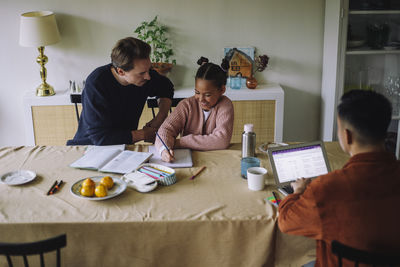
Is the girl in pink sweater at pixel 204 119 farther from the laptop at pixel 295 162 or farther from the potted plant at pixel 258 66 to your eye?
the potted plant at pixel 258 66

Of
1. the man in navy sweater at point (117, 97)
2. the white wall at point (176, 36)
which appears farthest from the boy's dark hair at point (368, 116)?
the white wall at point (176, 36)

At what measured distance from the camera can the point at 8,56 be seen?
140 inches

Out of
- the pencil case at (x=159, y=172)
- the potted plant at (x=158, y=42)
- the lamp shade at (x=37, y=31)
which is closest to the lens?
the pencil case at (x=159, y=172)

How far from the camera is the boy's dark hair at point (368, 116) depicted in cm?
123

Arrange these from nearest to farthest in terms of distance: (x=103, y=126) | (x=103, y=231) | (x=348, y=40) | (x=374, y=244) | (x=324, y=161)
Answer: (x=374, y=244) → (x=103, y=231) → (x=324, y=161) → (x=103, y=126) → (x=348, y=40)

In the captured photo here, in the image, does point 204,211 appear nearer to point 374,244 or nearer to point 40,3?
point 374,244

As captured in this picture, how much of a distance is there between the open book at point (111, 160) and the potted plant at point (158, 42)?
1.51m

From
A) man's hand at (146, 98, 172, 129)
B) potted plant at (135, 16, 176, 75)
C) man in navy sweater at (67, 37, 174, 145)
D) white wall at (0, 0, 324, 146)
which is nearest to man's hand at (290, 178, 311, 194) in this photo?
man in navy sweater at (67, 37, 174, 145)

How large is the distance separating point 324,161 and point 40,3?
9.19 feet

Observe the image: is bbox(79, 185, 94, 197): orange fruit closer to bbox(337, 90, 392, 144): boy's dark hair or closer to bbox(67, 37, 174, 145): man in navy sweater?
bbox(67, 37, 174, 145): man in navy sweater

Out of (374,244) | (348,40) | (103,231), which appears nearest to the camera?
(374,244)

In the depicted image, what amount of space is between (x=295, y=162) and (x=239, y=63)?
2073mm

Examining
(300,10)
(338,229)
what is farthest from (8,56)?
(338,229)

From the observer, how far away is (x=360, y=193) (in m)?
1.18
